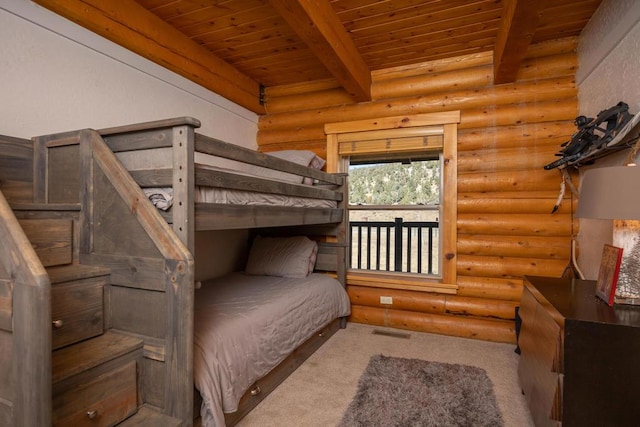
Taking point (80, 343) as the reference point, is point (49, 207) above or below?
above

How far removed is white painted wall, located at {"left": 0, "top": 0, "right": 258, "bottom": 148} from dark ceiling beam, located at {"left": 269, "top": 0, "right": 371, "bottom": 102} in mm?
1150

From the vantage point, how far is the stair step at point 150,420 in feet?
4.29

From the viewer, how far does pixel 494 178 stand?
2838mm

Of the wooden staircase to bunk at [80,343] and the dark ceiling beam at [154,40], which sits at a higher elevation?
the dark ceiling beam at [154,40]

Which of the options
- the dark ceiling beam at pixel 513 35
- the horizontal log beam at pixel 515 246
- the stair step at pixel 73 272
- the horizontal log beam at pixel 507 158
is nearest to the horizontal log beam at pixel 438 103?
the dark ceiling beam at pixel 513 35

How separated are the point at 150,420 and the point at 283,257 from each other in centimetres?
183

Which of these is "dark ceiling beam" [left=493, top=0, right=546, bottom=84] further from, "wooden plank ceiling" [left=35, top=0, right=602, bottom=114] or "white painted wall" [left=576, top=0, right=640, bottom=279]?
"white painted wall" [left=576, top=0, right=640, bottom=279]

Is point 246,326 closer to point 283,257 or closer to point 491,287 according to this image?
point 283,257

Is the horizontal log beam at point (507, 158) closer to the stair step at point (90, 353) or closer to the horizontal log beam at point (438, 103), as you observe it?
the horizontal log beam at point (438, 103)

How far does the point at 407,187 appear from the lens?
3.29 m

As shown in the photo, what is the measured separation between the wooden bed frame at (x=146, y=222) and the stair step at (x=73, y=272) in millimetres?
31

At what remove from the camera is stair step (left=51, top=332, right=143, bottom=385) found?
3.79 feet

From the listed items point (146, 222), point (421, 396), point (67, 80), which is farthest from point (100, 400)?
point (67, 80)

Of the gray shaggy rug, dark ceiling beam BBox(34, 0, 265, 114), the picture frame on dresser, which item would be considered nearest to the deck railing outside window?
the gray shaggy rug
